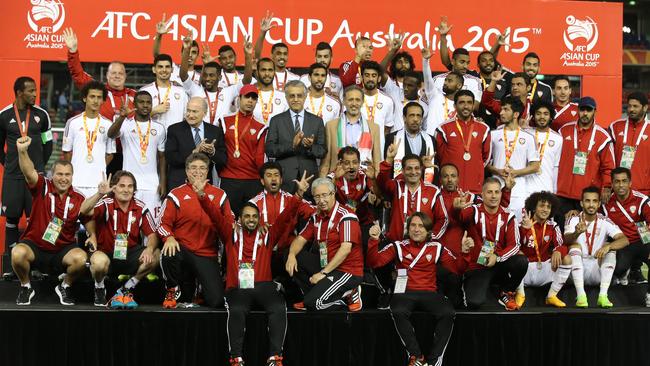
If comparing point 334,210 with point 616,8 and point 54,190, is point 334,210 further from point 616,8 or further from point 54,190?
point 616,8

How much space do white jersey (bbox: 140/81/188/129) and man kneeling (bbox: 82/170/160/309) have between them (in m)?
1.25

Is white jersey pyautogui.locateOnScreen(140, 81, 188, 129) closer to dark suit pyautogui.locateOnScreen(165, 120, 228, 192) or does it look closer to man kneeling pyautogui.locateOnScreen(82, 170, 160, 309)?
dark suit pyautogui.locateOnScreen(165, 120, 228, 192)

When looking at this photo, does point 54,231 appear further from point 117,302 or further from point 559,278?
point 559,278

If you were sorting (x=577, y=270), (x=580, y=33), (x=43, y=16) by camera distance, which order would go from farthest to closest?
(x=580, y=33)
(x=43, y=16)
(x=577, y=270)

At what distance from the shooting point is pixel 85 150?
9219 mm

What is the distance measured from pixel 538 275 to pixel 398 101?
8.24ft

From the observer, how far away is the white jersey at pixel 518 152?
9.62m

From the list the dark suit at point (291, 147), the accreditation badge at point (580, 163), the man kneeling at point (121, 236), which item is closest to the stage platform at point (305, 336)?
the man kneeling at point (121, 236)

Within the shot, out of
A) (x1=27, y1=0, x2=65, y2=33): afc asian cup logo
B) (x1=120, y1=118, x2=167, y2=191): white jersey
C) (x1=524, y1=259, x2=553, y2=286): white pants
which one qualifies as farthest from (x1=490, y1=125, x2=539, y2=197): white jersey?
(x1=27, y1=0, x2=65, y2=33): afc asian cup logo

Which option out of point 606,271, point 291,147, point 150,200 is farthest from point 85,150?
point 606,271

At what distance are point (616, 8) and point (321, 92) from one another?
4721mm

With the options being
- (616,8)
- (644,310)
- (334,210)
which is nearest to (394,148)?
(334,210)

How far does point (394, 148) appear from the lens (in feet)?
27.8

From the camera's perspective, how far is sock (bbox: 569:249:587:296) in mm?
8859
